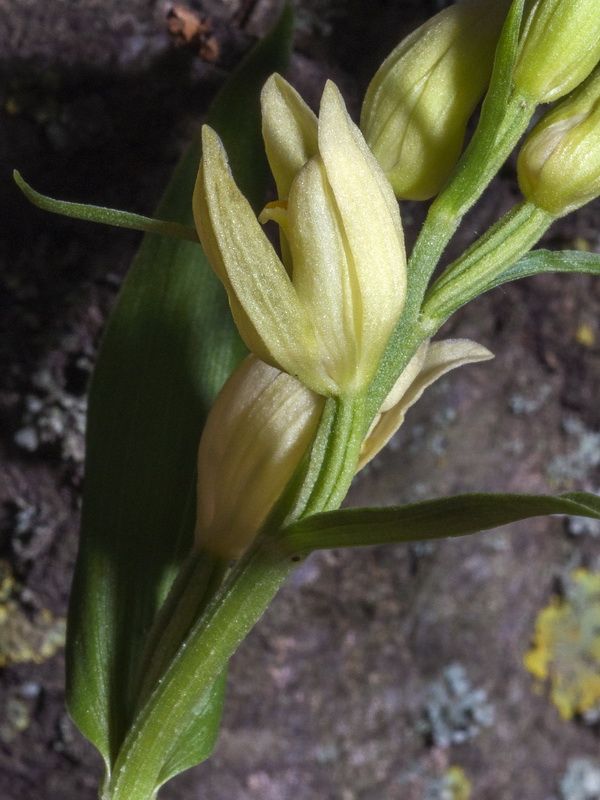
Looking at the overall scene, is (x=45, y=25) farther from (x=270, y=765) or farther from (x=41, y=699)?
(x=270, y=765)

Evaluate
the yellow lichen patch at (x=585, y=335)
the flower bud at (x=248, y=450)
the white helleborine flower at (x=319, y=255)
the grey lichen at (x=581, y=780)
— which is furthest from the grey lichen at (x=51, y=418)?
the grey lichen at (x=581, y=780)

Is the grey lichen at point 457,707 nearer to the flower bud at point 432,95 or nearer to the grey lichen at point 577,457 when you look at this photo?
the grey lichen at point 577,457

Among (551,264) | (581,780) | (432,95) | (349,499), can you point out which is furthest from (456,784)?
(432,95)

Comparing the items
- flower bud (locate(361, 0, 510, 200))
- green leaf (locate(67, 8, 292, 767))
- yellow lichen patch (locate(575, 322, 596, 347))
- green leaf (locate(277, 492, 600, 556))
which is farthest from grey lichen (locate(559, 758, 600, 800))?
flower bud (locate(361, 0, 510, 200))

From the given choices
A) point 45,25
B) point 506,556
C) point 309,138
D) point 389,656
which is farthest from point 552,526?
point 45,25

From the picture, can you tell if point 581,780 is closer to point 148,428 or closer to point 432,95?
point 148,428

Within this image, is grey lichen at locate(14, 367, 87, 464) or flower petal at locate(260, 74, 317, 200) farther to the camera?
grey lichen at locate(14, 367, 87, 464)

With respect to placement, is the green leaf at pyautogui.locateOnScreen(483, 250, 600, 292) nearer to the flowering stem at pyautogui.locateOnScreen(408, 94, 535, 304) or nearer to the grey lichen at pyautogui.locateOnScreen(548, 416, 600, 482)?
the flowering stem at pyautogui.locateOnScreen(408, 94, 535, 304)
